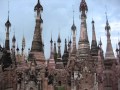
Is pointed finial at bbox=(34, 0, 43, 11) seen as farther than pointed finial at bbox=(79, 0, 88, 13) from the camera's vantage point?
No

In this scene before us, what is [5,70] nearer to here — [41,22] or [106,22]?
[41,22]

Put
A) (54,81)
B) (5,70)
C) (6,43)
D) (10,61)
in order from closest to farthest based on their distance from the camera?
A: (54,81) → (5,70) → (10,61) → (6,43)

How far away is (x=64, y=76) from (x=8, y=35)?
1399 centimetres

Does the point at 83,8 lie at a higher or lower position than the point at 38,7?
lower

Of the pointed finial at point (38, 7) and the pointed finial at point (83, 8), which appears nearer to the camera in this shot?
the pointed finial at point (38, 7)

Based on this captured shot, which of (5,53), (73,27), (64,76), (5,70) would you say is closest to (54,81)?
(64,76)

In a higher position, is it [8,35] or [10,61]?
[8,35]

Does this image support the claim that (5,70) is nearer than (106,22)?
Yes

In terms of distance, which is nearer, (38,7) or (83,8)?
(38,7)

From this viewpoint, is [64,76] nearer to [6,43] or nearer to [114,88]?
[114,88]

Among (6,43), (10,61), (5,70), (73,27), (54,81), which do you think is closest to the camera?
(54,81)

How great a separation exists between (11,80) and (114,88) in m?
13.0

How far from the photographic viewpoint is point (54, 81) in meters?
37.6

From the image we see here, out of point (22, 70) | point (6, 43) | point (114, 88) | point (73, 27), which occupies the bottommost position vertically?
point (114, 88)
